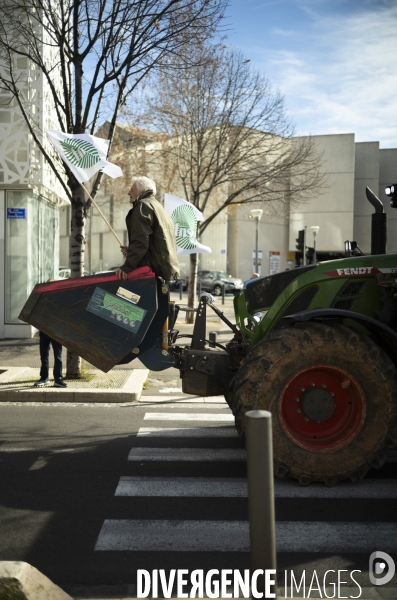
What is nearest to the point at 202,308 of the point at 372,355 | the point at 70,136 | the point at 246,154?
the point at 372,355

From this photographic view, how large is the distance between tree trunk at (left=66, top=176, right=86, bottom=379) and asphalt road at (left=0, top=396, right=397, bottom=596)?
130 inches

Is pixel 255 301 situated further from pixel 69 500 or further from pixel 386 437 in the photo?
pixel 69 500

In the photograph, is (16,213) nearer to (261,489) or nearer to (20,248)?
(20,248)

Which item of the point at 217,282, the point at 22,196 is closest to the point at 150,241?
the point at 22,196

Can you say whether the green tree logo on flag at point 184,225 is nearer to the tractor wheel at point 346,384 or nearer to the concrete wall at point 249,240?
the tractor wheel at point 346,384

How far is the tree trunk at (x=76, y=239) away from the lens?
1052 centimetres

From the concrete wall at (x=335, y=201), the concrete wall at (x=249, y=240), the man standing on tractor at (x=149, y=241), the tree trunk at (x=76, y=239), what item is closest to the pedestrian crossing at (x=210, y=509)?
the man standing on tractor at (x=149, y=241)

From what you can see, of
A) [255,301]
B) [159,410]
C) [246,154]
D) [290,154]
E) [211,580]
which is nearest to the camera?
[211,580]

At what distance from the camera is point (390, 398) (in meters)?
5.35

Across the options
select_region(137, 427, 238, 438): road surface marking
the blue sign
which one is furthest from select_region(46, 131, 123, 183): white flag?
the blue sign

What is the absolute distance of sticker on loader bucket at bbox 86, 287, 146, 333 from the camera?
6207mm

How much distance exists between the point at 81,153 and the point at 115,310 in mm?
3947

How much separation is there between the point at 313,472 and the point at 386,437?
66 centimetres

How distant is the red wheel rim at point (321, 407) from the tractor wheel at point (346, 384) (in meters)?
0.02
